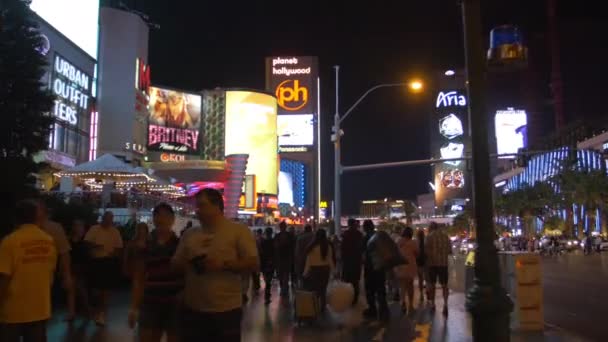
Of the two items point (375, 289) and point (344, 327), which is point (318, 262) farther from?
point (344, 327)

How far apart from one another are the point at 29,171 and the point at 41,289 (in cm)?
1214

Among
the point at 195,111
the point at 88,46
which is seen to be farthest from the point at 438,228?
the point at 195,111

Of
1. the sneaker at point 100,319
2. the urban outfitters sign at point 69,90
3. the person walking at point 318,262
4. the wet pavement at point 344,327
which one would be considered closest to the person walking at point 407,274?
the wet pavement at point 344,327

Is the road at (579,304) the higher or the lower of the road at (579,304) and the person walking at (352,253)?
the lower

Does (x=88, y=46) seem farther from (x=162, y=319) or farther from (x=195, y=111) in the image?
(x=162, y=319)

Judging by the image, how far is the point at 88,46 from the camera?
49.9m

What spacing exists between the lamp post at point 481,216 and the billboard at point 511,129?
458 feet

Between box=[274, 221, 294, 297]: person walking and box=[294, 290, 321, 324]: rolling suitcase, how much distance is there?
4717 mm

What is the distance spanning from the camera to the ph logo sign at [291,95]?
121 meters

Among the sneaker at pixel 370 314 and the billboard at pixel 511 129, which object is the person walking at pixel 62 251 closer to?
the sneaker at pixel 370 314

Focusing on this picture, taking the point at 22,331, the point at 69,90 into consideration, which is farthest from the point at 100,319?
the point at 69,90

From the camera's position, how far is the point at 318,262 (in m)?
12.3

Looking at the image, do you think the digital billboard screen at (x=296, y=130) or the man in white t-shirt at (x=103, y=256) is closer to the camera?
the man in white t-shirt at (x=103, y=256)

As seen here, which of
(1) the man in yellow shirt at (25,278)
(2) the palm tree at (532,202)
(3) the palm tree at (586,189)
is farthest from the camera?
(2) the palm tree at (532,202)
